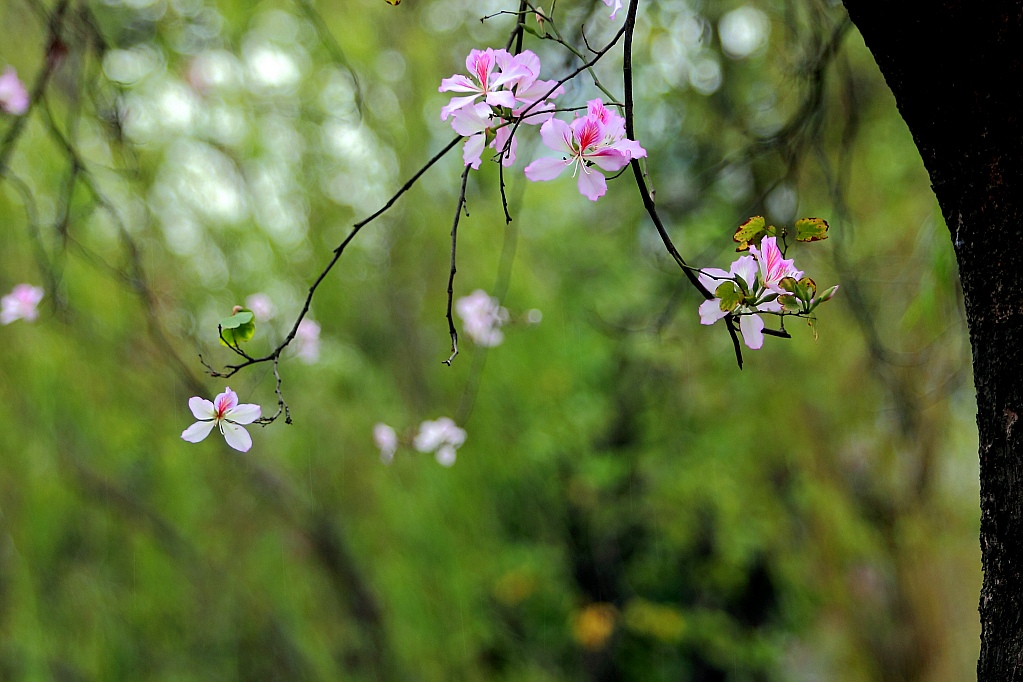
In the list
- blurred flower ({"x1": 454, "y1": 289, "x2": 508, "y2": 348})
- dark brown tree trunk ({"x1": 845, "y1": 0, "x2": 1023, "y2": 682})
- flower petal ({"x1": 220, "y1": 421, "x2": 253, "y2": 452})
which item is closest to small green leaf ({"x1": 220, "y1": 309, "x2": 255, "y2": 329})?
flower petal ({"x1": 220, "y1": 421, "x2": 253, "y2": 452})

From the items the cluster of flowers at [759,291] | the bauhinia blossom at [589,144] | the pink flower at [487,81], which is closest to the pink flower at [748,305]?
the cluster of flowers at [759,291]

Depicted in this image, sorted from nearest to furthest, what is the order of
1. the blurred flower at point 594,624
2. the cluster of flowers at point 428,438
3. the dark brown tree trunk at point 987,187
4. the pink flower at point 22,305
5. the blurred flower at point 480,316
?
the dark brown tree trunk at point 987,187, the pink flower at point 22,305, the cluster of flowers at point 428,438, the blurred flower at point 480,316, the blurred flower at point 594,624

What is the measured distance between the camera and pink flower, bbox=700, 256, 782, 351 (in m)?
0.67

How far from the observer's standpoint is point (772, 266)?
677mm

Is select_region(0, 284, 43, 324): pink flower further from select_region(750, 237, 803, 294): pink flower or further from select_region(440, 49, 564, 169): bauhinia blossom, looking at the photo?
select_region(750, 237, 803, 294): pink flower

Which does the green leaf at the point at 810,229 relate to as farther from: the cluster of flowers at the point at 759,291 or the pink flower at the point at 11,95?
the pink flower at the point at 11,95

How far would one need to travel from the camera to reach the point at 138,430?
2.80 m

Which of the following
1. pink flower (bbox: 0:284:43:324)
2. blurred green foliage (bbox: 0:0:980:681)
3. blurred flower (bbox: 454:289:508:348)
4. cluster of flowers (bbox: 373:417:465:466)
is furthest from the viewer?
blurred green foliage (bbox: 0:0:980:681)

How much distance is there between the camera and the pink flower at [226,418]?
2.60 ft

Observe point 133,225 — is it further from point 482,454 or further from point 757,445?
point 757,445

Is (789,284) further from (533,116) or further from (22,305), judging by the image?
(22,305)

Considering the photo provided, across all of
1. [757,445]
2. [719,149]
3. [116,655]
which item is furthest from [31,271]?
[757,445]

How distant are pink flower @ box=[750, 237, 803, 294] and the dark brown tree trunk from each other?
0.13 metres

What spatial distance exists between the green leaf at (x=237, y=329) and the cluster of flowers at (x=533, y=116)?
24cm
